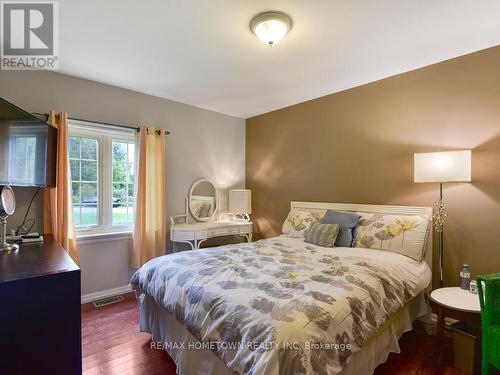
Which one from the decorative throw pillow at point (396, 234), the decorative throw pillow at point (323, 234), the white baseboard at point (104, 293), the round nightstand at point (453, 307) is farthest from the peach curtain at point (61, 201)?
the round nightstand at point (453, 307)

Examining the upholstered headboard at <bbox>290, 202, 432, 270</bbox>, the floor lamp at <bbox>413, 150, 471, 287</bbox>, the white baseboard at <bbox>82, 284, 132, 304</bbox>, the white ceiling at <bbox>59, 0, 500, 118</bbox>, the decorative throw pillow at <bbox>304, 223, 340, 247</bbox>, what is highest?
the white ceiling at <bbox>59, 0, 500, 118</bbox>

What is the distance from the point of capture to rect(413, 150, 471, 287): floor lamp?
209 cm

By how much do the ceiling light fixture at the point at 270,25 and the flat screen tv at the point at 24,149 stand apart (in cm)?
178

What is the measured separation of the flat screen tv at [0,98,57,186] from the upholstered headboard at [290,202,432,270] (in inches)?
111

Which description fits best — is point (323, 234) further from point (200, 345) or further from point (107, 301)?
point (107, 301)

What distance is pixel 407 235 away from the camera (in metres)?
2.36

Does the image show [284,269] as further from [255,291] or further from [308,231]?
[308,231]

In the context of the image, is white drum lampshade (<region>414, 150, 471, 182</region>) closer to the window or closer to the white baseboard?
the window

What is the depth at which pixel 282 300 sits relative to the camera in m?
1.37

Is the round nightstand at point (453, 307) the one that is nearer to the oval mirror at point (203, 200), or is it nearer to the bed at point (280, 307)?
the bed at point (280, 307)

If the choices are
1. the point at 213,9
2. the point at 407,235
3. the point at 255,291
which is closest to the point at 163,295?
the point at 255,291

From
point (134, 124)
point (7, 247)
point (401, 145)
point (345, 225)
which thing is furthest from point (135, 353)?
point (401, 145)

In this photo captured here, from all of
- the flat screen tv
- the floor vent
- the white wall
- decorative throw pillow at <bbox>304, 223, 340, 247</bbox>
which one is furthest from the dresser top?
decorative throw pillow at <bbox>304, 223, 340, 247</bbox>

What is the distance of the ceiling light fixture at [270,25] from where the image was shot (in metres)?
1.81
